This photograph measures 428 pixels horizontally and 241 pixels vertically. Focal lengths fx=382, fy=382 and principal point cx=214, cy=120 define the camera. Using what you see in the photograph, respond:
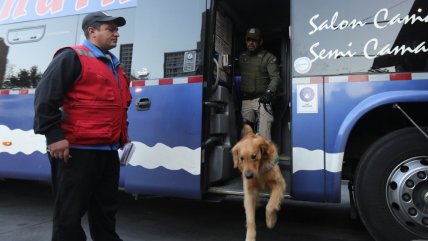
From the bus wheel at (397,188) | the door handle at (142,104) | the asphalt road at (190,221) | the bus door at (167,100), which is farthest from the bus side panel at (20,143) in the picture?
the bus wheel at (397,188)

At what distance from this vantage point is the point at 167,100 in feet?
12.9

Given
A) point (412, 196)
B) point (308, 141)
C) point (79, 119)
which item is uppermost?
point (79, 119)

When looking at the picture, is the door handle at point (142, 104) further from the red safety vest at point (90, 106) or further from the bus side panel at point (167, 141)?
the red safety vest at point (90, 106)

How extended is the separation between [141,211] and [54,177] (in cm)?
254

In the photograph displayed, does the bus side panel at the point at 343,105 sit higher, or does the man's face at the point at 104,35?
the man's face at the point at 104,35

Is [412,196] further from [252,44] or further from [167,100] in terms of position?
[252,44]

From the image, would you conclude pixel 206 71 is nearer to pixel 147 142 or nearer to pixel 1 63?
pixel 147 142

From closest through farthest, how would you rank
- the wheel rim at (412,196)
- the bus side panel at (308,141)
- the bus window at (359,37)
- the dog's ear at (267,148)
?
the wheel rim at (412,196) < the bus window at (359,37) < the bus side panel at (308,141) < the dog's ear at (267,148)

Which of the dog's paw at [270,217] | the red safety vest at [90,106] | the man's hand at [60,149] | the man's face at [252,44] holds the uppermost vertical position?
the man's face at [252,44]

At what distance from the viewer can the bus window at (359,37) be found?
321 centimetres

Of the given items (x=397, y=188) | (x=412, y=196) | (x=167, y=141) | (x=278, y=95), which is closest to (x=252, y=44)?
(x=278, y=95)

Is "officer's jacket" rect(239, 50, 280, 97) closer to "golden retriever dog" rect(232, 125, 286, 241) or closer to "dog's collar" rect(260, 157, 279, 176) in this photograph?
"golden retriever dog" rect(232, 125, 286, 241)

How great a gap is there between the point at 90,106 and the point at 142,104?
131 cm

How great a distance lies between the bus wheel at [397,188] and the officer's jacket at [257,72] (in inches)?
79.3
